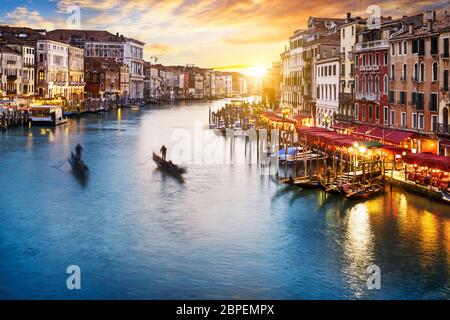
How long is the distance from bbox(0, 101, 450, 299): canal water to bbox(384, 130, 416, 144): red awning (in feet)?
12.1

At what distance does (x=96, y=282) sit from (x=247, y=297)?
2.49 metres

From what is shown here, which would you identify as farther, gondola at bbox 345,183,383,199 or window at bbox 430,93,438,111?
window at bbox 430,93,438,111

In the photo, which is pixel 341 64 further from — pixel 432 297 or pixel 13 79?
pixel 13 79

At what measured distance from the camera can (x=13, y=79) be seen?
46.6 m

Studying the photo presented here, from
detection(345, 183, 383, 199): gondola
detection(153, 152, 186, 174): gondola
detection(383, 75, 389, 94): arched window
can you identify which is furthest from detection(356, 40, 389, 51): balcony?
detection(153, 152, 186, 174): gondola

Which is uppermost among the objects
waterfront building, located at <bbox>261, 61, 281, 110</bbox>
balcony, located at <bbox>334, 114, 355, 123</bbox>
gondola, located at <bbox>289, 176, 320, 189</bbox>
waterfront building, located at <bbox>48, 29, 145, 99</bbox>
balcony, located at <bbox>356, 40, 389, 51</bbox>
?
waterfront building, located at <bbox>48, 29, 145, 99</bbox>

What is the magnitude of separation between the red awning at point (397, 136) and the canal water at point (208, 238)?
368 cm

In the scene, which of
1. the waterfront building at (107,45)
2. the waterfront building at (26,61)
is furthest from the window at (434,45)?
the waterfront building at (107,45)

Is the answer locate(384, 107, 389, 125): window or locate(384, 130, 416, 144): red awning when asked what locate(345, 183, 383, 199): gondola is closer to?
locate(384, 130, 416, 144): red awning

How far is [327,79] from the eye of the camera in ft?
101

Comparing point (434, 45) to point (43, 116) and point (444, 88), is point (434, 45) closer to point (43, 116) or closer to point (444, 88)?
point (444, 88)

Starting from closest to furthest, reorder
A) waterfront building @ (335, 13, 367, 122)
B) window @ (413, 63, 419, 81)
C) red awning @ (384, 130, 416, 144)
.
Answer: window @ (413, 63, 419, 81) < red awning @ (384, 130, 416, 144) < waterfront building @ (335, 13, 367, 122)

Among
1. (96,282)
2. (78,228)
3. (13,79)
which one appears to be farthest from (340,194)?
(13,79)

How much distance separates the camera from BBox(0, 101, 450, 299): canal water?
10.7 m
